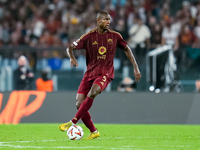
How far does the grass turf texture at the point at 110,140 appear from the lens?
20.4 ft

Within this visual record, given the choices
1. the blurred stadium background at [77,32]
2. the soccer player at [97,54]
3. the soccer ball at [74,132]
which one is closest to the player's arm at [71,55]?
the soccer player at [97,54]

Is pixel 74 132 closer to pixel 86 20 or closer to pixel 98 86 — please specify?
pixel 98 86

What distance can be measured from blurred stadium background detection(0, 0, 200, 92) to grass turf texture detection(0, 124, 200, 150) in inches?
129

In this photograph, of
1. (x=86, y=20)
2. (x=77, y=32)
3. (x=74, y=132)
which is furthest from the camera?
(x=86, y=20)

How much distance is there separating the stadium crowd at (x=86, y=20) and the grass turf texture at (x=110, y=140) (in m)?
5.06

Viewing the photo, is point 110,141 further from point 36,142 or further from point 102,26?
point 102,26

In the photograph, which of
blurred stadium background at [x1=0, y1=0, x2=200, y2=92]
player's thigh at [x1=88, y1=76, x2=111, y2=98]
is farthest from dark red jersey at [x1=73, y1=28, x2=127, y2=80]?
blurred stadium background at [x1=0, y1=0, x2=200, y2=92]

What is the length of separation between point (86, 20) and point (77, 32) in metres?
0.76

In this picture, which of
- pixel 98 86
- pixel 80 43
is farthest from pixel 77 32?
pixel 98 86

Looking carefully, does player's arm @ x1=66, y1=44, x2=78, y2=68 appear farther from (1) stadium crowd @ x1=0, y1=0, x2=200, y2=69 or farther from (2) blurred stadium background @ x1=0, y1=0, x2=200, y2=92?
(1) stadium crowd @ x1=0, y1=0, x2=200, y2=69

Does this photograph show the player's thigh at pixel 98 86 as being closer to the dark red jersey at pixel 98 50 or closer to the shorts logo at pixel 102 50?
the dark red jersey at pixel 98 50

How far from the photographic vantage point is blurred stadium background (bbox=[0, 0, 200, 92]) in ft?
39.4

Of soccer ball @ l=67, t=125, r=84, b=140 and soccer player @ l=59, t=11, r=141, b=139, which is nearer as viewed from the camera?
soccer ball @ l=67, t=125, r=84, b=140

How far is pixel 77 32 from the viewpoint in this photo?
14.5 meters
